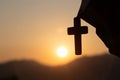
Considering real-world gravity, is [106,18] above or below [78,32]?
above

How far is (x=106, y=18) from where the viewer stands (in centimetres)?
908

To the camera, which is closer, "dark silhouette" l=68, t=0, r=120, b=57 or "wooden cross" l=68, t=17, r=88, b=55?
"dark silhouette" l=68, t=0, r=120, b=57

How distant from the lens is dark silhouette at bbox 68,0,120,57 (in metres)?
8.90

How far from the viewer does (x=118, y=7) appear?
28.8 feet

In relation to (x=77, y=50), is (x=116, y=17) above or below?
above

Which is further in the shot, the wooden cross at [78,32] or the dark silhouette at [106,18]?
the wooden cross at [78,32]

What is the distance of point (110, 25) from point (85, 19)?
1.02 metres

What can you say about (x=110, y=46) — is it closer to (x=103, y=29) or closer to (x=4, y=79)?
(x=103, y=29)

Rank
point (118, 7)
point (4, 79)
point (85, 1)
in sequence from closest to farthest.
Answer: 1. point (118, 7)
2. point (85, 1)
3. point (4, 79)

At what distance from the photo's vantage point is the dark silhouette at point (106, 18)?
8.90 meters

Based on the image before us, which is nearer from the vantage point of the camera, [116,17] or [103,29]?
[116,17]

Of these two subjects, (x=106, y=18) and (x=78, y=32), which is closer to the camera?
(x=106, y=18)

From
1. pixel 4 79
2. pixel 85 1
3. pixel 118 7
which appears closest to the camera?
pixel 118 7

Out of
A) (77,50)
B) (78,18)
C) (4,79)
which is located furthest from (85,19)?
(4,79)
